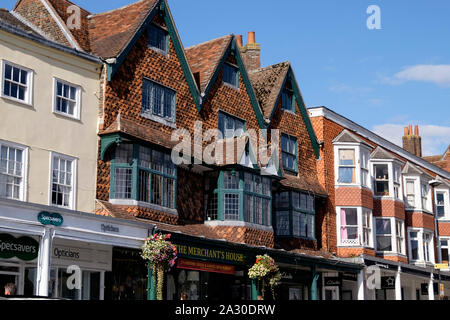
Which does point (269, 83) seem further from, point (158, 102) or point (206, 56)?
point (158, 102)

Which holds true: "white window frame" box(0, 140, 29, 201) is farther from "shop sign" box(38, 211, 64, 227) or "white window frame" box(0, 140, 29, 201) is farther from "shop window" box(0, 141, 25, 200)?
"shop sign" box(38, 211, 64, 227)

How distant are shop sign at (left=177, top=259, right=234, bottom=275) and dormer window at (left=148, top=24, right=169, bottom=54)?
7.89 m

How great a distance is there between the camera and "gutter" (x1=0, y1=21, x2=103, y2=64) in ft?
57.2

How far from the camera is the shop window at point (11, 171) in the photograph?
1678 cm

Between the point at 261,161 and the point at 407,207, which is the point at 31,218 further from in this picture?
the point at 407,207

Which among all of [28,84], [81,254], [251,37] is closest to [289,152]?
[251,37]

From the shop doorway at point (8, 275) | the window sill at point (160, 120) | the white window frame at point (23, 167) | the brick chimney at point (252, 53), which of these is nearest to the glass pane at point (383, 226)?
the brick chimney at point (252, 53)

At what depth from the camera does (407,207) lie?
120ft

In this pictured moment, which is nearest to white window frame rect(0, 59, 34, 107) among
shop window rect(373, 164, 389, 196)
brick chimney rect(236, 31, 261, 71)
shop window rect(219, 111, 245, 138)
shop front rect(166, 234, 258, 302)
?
shop front rect(166, 234, 258, 302)

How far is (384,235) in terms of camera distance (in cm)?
3306

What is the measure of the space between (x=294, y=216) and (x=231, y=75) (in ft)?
22.7

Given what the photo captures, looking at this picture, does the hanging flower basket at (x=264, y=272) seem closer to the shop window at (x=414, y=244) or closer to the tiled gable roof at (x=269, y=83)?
the tiled gable roof at (x=269, y=83)
